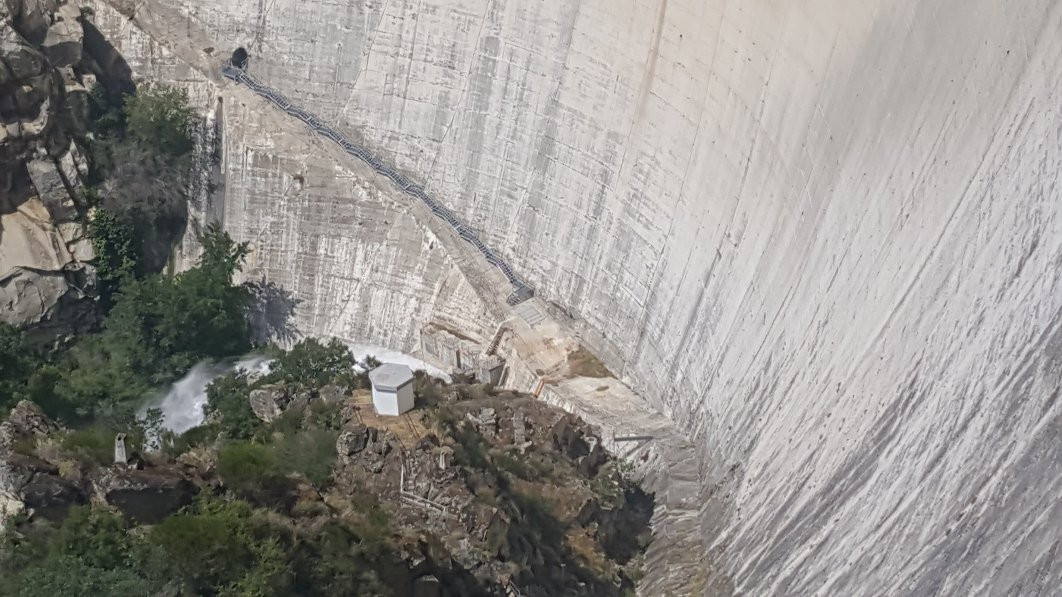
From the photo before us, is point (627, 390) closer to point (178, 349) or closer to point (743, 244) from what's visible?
point (743, 244)

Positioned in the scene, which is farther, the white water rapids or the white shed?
the white water rapids

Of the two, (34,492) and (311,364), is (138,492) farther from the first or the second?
(311,364)

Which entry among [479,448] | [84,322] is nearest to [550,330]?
[479,448]

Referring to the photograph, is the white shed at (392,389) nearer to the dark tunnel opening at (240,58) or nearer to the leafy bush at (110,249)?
the leafy bush at (110,249)

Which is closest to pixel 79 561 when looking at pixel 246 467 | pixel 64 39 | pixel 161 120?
pixel 246 467

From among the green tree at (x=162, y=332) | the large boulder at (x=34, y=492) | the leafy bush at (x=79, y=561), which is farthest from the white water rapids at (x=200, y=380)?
the leafy bush at (x=79, y=561)

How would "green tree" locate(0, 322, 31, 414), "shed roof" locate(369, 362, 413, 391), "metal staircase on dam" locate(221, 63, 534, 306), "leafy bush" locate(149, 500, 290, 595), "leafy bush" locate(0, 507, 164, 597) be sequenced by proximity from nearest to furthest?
"leafy bush" locate(0, 507, 164, 597)
"leafy bush" locate(149, 500, 290, 595)
"shed roof" locate(369, 362, 413, 391)
"green tree" locate(0, 322, 31, 414)
"metal staircase on dam" locate(221, 63, 534, 306)

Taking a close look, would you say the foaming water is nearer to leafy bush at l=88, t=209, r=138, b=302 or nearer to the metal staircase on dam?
leafy bush at l=88, t=209, r=138, b=302

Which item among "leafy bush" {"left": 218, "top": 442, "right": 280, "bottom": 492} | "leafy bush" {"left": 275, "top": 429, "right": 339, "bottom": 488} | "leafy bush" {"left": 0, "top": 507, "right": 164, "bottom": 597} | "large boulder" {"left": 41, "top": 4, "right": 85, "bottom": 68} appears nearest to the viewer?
"leafy bush" {"left": 0, "top": 507, "right": 164, "bottom": 597}

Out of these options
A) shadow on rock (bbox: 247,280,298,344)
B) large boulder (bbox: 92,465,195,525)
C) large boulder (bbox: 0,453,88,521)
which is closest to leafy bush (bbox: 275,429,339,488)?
large boulder (bbox: 92,465,195,525)
